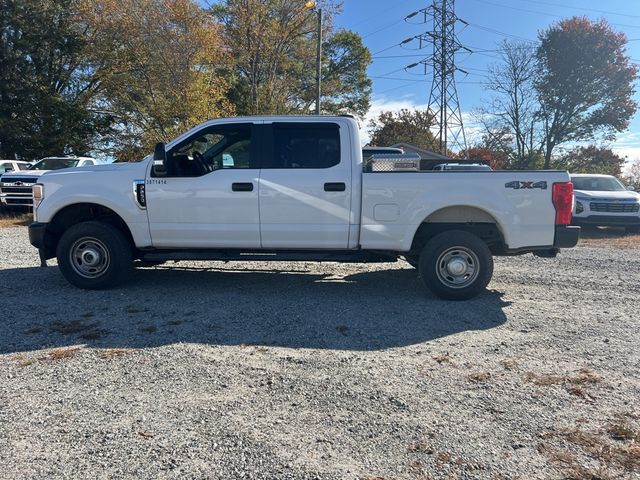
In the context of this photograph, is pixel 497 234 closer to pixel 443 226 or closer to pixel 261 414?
pixel 443 226

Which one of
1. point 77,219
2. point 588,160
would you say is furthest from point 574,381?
A: point 588,160

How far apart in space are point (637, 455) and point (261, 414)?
2.16 metres

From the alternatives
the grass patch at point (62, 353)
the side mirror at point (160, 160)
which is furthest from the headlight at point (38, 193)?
the grass patch at point (62, 353)

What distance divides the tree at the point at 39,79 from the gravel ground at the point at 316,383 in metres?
22.9

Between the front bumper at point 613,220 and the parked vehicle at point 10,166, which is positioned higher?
the parked vehicle at point 10,166

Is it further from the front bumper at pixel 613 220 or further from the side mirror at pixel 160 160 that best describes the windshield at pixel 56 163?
the front bumper at pixel 613 220

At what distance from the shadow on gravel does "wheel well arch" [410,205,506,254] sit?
73cm

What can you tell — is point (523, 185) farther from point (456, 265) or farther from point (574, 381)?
point (574, 381)

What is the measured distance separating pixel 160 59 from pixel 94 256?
631 inches

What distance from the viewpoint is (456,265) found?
5617 mm

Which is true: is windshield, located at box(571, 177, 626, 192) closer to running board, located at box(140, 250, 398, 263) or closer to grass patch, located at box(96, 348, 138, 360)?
running board, located at box(140, 250, 398, 263)

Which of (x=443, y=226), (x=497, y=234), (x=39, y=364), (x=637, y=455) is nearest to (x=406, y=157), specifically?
(x=443, y=226)

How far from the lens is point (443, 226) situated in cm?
573

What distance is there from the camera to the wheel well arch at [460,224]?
560 centimetres
